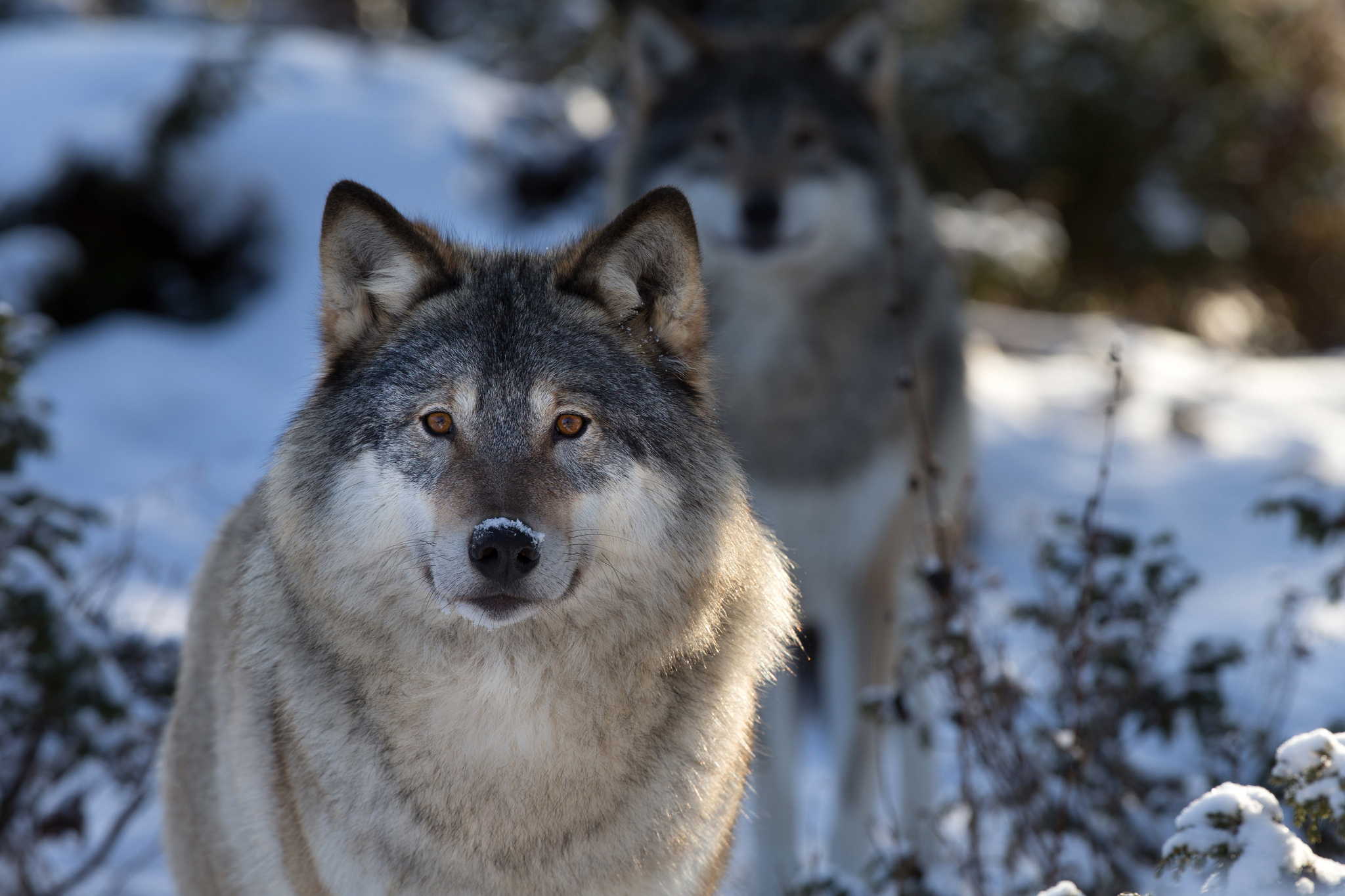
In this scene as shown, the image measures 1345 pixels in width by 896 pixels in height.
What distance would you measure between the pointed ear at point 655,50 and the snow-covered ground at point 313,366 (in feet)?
Result: 3.84

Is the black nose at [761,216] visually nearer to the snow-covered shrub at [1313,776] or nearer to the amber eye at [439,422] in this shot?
the amber eye at [439,422]

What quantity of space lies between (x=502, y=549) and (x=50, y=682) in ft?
6.03

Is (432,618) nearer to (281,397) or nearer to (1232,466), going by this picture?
(281,397)

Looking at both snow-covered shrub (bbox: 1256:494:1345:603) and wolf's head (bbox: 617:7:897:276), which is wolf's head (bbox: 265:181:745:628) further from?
wolf's head (bbox: 617:7:897:276)

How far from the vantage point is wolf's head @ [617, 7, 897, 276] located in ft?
16.3

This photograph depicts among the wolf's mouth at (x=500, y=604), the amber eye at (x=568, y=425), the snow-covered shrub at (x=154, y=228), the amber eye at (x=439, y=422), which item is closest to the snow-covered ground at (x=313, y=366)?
the snow-covered shrub at (x=154, y=228)

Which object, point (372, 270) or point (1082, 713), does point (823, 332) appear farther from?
point (372, 270)

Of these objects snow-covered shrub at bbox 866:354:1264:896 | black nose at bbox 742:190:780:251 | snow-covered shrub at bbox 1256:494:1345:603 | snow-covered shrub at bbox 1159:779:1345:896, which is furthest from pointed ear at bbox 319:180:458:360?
snow-covered shrub at bbox 1256:494:1345:603

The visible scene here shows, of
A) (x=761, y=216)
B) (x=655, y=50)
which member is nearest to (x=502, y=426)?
(x=761, y=216)

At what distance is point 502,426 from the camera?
258 cm

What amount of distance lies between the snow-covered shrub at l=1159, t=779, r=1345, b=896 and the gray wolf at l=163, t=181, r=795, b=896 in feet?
3.47

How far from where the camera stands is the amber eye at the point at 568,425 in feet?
8.65

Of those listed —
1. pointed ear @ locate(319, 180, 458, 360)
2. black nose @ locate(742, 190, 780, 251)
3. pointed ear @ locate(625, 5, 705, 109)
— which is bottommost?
black nose @ locate(742, 190, 780, 251)

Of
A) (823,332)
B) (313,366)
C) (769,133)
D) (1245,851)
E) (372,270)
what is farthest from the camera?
(313,366)
